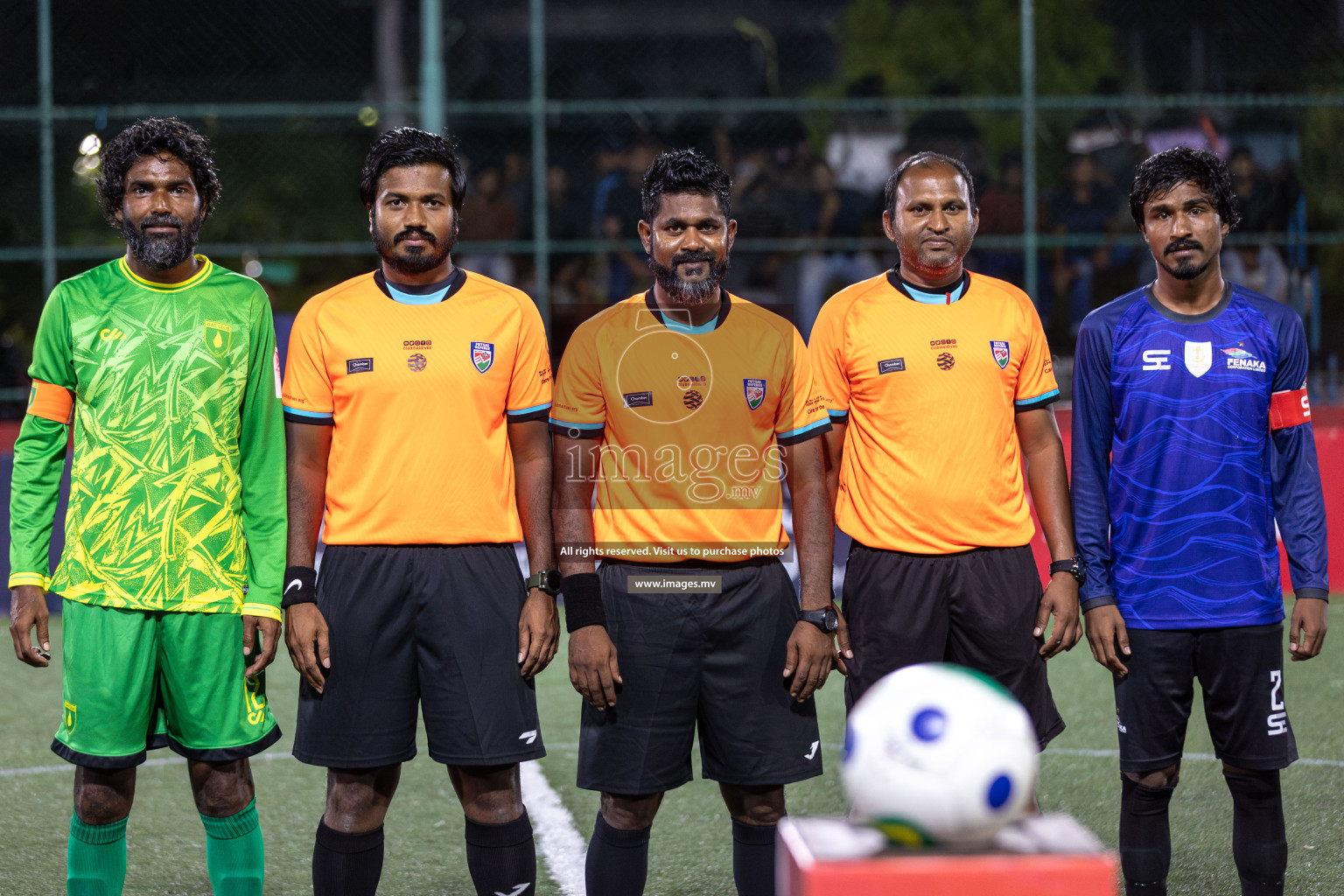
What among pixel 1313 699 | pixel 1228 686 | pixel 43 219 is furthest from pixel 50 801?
pixel 43 219

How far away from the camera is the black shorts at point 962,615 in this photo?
3.77 metres

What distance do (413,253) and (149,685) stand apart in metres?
1.26

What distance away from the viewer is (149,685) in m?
3.60

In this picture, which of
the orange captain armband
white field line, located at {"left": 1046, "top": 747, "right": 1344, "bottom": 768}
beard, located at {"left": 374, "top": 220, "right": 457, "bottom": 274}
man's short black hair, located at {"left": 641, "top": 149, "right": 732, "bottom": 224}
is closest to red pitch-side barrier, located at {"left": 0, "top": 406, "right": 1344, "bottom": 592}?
white field line, located at {"left": 1046, "top": 747, "right": 1344, "bottom": 768}

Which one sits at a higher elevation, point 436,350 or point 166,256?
point 166,256

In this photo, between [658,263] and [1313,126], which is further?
[1313,126]

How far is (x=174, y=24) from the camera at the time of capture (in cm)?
1374

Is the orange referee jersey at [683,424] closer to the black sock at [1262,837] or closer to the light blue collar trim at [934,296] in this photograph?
the light blue collar trim at [934,296]

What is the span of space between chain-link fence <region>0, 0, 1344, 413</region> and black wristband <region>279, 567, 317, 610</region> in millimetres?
7739

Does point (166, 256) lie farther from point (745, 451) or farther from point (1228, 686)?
point (1228, 686)

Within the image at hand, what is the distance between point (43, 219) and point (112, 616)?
29.0 ft

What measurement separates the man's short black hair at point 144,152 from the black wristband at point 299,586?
1.05m

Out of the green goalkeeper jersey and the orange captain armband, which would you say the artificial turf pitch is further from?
the orange captain armband

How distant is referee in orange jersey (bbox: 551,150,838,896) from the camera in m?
3.58
